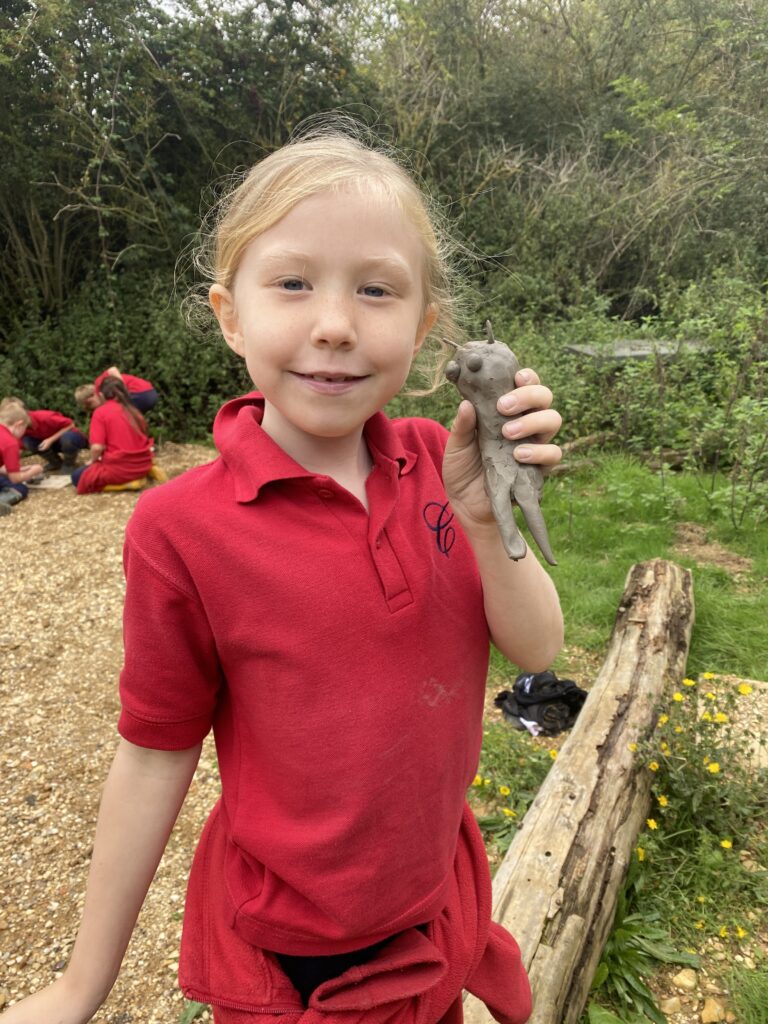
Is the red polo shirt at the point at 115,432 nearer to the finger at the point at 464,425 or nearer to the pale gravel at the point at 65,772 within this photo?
the pale gravel at the point at 65,772

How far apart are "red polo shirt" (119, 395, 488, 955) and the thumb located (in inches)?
6.8

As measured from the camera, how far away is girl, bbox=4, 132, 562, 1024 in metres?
0.97

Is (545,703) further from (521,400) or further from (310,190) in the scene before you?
(310,190)

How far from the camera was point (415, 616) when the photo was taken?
105 cm

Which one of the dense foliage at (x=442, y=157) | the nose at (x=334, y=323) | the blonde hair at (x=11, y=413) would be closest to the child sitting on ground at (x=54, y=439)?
the blonde hair at (x=11, y=413)

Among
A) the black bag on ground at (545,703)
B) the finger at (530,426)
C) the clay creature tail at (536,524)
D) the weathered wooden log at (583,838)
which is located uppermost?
the finger at (530,426)

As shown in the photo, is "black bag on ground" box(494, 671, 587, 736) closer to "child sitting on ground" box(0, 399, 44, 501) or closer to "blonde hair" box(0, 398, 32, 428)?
"child sitting on ground" box(0, 399, 44, 501)

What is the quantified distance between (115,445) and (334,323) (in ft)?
23.3

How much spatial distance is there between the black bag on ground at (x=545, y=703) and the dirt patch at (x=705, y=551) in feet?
5.73

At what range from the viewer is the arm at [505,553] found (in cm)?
91

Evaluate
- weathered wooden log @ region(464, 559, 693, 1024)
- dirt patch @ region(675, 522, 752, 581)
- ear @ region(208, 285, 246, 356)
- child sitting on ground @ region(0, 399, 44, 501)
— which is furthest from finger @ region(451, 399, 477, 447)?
child sitting on ground @ region(0, 399, 44, 501)

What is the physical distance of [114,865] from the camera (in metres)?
1.05

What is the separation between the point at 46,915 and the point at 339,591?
2.72 meters

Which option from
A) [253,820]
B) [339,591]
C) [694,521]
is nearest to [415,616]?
[339,591]
